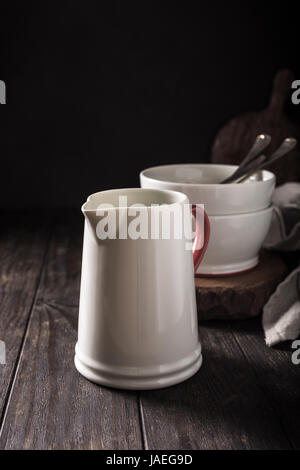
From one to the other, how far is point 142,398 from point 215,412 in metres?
0.07

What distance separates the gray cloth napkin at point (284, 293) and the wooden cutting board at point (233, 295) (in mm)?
20

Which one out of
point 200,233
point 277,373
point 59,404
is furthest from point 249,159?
point 59,404

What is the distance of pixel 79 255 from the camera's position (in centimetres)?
106

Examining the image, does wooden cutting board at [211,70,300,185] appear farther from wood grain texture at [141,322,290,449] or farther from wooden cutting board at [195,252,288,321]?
wood grain texture at [141,322,290,449]

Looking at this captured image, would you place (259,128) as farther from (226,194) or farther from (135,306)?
(135,306)

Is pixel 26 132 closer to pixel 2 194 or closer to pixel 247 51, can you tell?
pixel 2 194

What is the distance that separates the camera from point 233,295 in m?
0.75

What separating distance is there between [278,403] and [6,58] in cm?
106

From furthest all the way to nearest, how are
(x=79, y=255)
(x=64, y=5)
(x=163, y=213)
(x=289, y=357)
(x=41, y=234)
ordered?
1. (x=64, y=5)
2. (x=41, y=234)
3. (x=79, y=255)
4. (x=289, y=357)
5. (x=163, y=213)

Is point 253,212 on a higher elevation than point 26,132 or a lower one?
higher

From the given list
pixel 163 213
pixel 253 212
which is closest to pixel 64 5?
pixel 253 212

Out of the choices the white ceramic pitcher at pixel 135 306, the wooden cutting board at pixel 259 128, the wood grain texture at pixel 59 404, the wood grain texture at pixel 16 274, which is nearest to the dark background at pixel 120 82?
the wooden cutting board at pixel 259 128

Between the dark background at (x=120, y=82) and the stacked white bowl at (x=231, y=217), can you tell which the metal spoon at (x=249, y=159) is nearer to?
the stacked white bowl at (x=231, y=217)

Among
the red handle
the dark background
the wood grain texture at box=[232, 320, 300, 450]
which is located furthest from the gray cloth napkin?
the dark background
